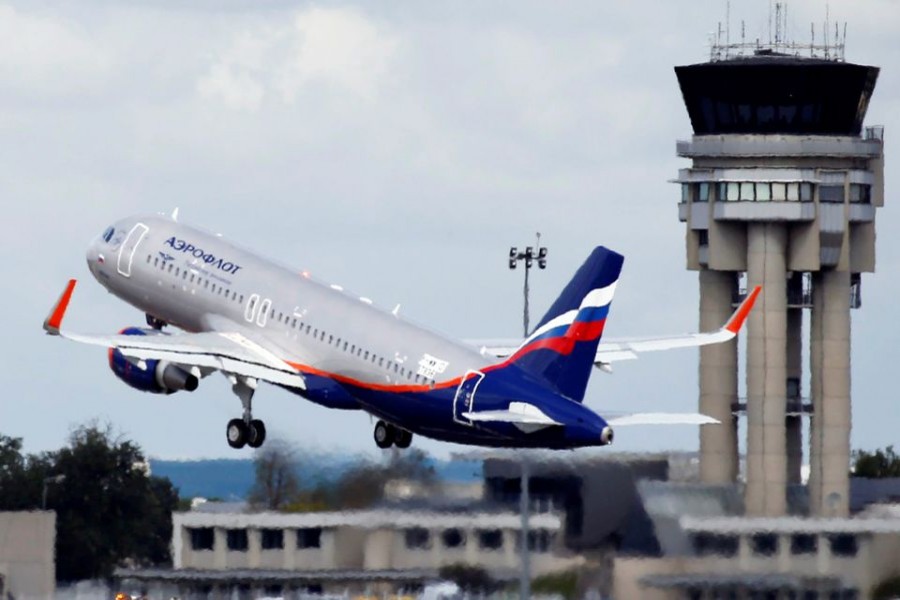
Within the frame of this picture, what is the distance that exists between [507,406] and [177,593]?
1917cm

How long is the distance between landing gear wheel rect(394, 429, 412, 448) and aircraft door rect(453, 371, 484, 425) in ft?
26.4

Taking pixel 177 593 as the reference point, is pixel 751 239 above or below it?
above

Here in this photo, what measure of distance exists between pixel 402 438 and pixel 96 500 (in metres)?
27.6

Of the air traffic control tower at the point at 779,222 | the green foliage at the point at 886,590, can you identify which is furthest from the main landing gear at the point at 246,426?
the air traffic control tower at the point at 779,222

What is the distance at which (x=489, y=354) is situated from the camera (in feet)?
307

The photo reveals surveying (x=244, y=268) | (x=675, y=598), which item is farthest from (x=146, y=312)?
(x=675, y=598)

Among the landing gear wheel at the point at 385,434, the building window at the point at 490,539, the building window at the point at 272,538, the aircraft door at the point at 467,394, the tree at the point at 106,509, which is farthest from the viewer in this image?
the tree at the point at 106,509

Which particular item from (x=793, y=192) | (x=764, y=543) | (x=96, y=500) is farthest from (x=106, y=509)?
(x=793, y=192)

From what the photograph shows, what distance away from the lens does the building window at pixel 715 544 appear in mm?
97312

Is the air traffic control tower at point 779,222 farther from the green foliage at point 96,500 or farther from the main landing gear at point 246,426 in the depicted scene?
the main landing gear at point 246,426

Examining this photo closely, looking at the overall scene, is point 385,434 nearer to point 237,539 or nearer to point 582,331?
point 237,539

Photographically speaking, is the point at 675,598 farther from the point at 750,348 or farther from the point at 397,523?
the point at 750,348

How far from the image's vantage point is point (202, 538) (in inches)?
4161

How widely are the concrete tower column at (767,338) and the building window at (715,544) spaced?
4610 centimetres
